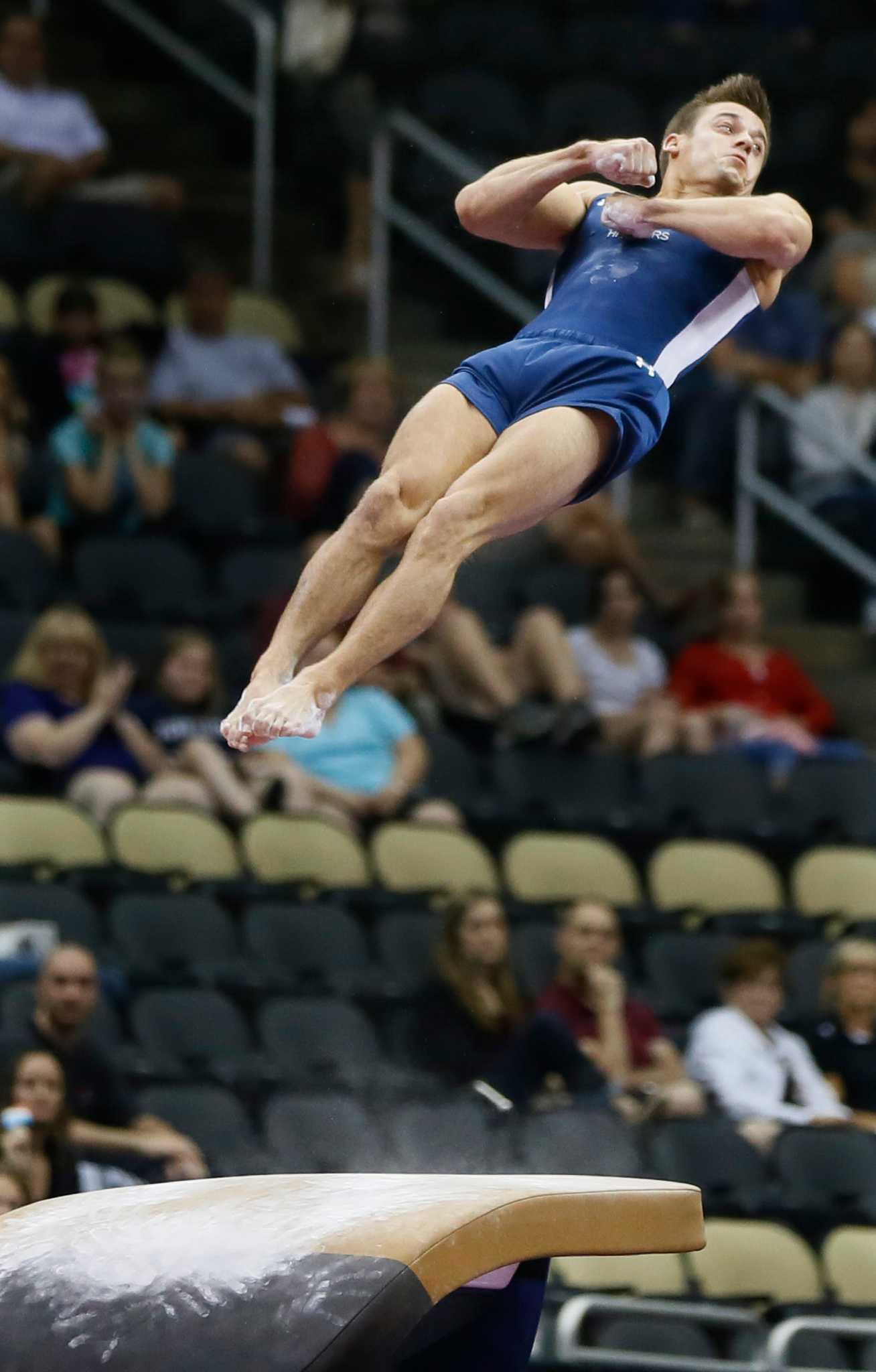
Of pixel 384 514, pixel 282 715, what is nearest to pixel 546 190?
pixel 384 514

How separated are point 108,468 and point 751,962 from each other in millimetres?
3284

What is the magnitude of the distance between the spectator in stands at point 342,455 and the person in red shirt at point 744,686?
60.5 inches

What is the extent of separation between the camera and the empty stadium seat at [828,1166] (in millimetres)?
7695

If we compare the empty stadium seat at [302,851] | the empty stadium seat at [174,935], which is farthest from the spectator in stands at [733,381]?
the empty stadium seat at [174,935]

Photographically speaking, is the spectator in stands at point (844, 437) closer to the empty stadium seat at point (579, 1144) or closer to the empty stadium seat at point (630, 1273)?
the empty stadium seat at point (579, 1144)

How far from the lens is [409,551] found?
5.16 meters

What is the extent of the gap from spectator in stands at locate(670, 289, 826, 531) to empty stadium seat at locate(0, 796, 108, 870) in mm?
3751

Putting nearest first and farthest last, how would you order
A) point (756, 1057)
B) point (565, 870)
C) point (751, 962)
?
1. point (756, 1057)
2. point (751, 962)
3. point (565, 870)

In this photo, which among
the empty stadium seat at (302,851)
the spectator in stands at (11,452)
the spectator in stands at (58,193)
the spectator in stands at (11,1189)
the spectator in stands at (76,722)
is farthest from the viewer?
the spectator in stands at (58,193)

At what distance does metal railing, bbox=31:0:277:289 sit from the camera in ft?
38.7

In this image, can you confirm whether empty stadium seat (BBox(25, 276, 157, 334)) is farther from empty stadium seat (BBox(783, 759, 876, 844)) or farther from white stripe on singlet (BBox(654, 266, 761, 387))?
white stripe on singlet (BBox(654, 266, 761, 387))

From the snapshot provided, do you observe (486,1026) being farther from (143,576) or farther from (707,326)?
(707,326)

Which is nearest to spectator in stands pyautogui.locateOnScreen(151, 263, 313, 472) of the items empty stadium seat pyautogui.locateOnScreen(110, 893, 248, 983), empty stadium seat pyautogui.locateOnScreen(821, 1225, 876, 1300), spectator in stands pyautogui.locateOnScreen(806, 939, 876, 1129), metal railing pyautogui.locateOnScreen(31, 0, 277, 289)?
metal railing pyautogui.locateOnScreen(31, 0, 277, 289)

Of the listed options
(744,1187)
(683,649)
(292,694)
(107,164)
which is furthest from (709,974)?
(107,164)
